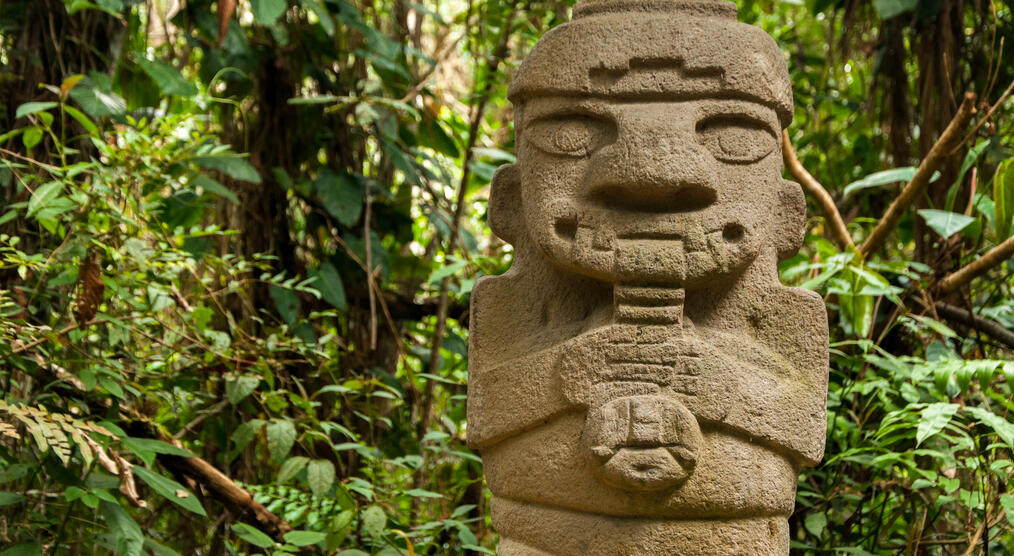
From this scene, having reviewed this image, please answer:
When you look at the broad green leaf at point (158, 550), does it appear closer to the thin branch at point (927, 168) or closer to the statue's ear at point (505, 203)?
the statue's ear at point (505, 203)

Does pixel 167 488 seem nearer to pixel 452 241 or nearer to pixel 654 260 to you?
pixel 654 260

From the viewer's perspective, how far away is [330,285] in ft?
14.6

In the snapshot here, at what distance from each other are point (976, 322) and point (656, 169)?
2216 millimetres

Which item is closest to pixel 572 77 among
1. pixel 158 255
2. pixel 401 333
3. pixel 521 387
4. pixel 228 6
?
pixel 521 387

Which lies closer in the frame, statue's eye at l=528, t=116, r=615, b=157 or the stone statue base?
the stone statue base

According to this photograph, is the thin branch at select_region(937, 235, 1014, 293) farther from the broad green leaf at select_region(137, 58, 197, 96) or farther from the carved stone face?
the broad green leaf at select_region(137, 58, 197, 96)

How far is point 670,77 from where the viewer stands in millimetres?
2600

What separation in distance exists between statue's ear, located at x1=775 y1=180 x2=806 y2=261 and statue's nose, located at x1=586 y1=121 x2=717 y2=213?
10.3 inches

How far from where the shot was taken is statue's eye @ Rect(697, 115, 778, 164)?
262cm

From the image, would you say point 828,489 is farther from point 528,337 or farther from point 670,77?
point 670,77

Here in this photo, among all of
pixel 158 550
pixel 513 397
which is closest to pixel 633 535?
pixel 513 397

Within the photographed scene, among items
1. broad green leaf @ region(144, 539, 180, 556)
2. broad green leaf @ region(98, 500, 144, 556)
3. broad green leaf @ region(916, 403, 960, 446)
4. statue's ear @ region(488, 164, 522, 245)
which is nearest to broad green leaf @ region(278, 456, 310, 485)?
broad green leaf @ region(144, 539, 180, 556)

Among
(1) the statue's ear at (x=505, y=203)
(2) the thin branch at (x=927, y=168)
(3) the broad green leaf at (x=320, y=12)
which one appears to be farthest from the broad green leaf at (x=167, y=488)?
(2) the thin branch at (x=927, y=168)

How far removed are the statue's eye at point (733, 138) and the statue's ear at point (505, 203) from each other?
52 centimetres
